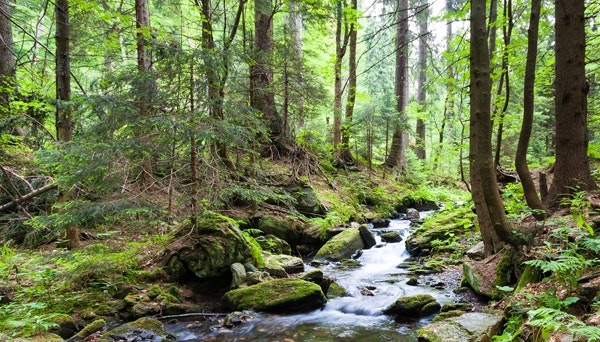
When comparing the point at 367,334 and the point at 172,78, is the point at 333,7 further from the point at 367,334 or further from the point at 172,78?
the point at 367,334

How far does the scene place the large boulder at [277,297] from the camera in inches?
234

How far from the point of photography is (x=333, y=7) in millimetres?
12688

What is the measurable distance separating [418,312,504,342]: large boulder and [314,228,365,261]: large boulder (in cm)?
455

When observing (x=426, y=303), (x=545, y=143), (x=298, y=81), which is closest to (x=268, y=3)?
(x=298, y=81)

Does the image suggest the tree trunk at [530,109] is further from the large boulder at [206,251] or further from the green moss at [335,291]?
the large boulder at [206,251]

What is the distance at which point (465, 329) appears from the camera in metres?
4.26

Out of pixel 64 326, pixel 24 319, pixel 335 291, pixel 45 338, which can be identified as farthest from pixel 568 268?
pixel 24 319

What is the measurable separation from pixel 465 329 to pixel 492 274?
2046 millimetres

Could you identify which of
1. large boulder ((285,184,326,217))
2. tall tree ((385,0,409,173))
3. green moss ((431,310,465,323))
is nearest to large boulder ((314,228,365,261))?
large boulder ((285,184,326,217))

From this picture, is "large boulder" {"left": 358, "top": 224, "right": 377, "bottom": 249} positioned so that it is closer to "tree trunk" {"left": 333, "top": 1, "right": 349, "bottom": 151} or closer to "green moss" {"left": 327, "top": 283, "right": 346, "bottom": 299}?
"green moss" {"left": 327, "top": 283, "right": 346, "bottom": 299}

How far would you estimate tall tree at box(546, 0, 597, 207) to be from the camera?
5.53 m

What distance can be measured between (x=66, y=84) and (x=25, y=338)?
433 cm

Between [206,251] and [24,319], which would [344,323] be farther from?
[24,319]

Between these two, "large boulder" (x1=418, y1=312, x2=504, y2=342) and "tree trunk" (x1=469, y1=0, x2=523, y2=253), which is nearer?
"large boulder" (x1=418, y1=312, x2=504, y2=342)
